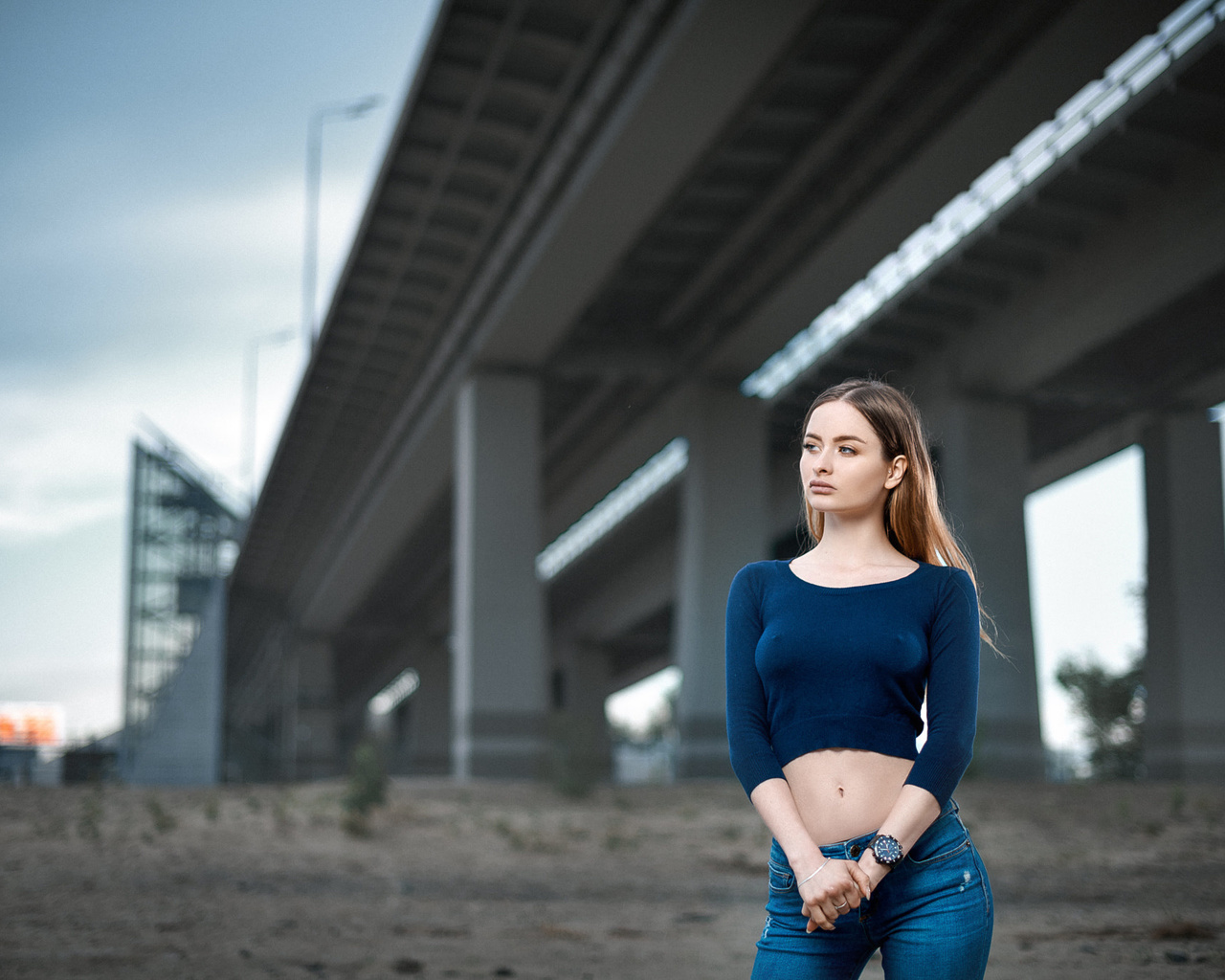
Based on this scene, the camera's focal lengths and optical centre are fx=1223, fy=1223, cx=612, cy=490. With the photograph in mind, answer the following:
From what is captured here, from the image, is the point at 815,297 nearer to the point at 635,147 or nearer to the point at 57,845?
the point at 635,147

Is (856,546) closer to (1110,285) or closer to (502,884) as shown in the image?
(502,884)

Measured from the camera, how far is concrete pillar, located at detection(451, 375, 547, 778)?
25.9 metres

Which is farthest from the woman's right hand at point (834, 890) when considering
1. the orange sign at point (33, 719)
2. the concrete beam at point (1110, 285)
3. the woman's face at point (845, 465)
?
the orange sign at point (33, 719)

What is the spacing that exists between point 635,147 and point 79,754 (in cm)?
1934

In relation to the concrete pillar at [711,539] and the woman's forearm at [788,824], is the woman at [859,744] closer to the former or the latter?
the woman's forearm at [788,824]

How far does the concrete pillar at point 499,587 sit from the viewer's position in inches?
1019

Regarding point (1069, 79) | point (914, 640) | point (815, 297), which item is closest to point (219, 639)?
point (815, 297)

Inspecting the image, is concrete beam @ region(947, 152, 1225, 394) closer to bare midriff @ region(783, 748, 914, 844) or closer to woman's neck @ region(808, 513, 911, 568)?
woman's neck @ region(808, 513, 911, 568)

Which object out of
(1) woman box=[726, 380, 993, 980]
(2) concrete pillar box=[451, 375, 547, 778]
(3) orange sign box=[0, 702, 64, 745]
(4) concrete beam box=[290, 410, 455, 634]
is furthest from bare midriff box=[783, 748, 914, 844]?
(3) orange sign box=[0, 702, 64, 745]

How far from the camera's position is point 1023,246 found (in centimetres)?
2508

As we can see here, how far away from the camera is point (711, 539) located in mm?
28141

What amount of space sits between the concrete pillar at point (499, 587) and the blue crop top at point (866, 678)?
900 inches

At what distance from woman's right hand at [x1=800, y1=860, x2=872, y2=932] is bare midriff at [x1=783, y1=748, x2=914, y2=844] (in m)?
0.11

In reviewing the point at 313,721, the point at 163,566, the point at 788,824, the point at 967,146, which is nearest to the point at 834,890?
the point at 788,824
